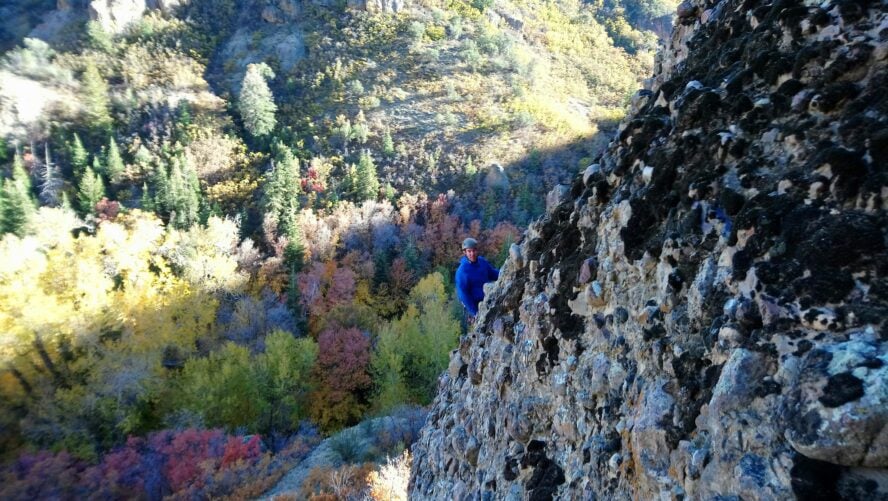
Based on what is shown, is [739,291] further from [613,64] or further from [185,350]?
[613,64]

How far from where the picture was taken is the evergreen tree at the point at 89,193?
132 ft

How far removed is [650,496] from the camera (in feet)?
7.20

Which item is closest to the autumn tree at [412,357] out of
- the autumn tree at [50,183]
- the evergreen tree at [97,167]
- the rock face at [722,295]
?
the rock face at [722,295]

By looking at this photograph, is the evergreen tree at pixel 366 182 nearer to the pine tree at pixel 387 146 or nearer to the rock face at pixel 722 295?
the pine tree at pixel 387 146

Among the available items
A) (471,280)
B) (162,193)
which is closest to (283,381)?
(471,280)

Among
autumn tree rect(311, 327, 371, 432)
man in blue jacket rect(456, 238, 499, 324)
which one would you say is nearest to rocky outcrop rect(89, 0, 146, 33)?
autumn tree rect(311, 327, 371, 432)

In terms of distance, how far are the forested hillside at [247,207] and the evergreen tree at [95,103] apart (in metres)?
0.27

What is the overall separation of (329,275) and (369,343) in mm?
7693

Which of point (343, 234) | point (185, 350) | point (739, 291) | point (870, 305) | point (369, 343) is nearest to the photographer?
point (870, 305)

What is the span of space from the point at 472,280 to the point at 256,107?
Answer: 53475 millimetres

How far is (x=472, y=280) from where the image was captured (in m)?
6.47

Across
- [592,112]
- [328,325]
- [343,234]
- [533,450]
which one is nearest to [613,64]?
[592,112]

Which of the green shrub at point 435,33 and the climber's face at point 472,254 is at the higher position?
the green shrub at point 435,33

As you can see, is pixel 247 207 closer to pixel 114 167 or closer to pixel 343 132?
pixel 114 167
